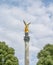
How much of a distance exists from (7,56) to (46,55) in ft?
35.7

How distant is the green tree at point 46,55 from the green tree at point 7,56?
22.7 feet

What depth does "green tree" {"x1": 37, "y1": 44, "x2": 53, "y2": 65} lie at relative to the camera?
96.0 m

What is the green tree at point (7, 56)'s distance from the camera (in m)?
97.4

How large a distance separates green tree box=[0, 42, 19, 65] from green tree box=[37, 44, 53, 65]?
6.93 metres

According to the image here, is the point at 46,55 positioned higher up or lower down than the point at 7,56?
higher up

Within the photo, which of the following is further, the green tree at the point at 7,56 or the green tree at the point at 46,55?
the green tree at the point at 7,56

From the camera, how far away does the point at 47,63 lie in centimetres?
9562

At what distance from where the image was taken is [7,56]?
325 feet

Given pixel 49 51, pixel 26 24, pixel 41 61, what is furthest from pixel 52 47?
pixel 26 24

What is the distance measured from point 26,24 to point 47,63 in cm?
2120

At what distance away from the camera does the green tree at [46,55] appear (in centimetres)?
9600

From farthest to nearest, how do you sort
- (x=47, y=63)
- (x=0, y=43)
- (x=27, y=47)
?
(x=0, y=43)
(x=47, y=63)
(x=27, y=47)

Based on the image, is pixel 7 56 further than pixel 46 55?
No

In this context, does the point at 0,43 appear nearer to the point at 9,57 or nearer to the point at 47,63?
the point at 9,57
